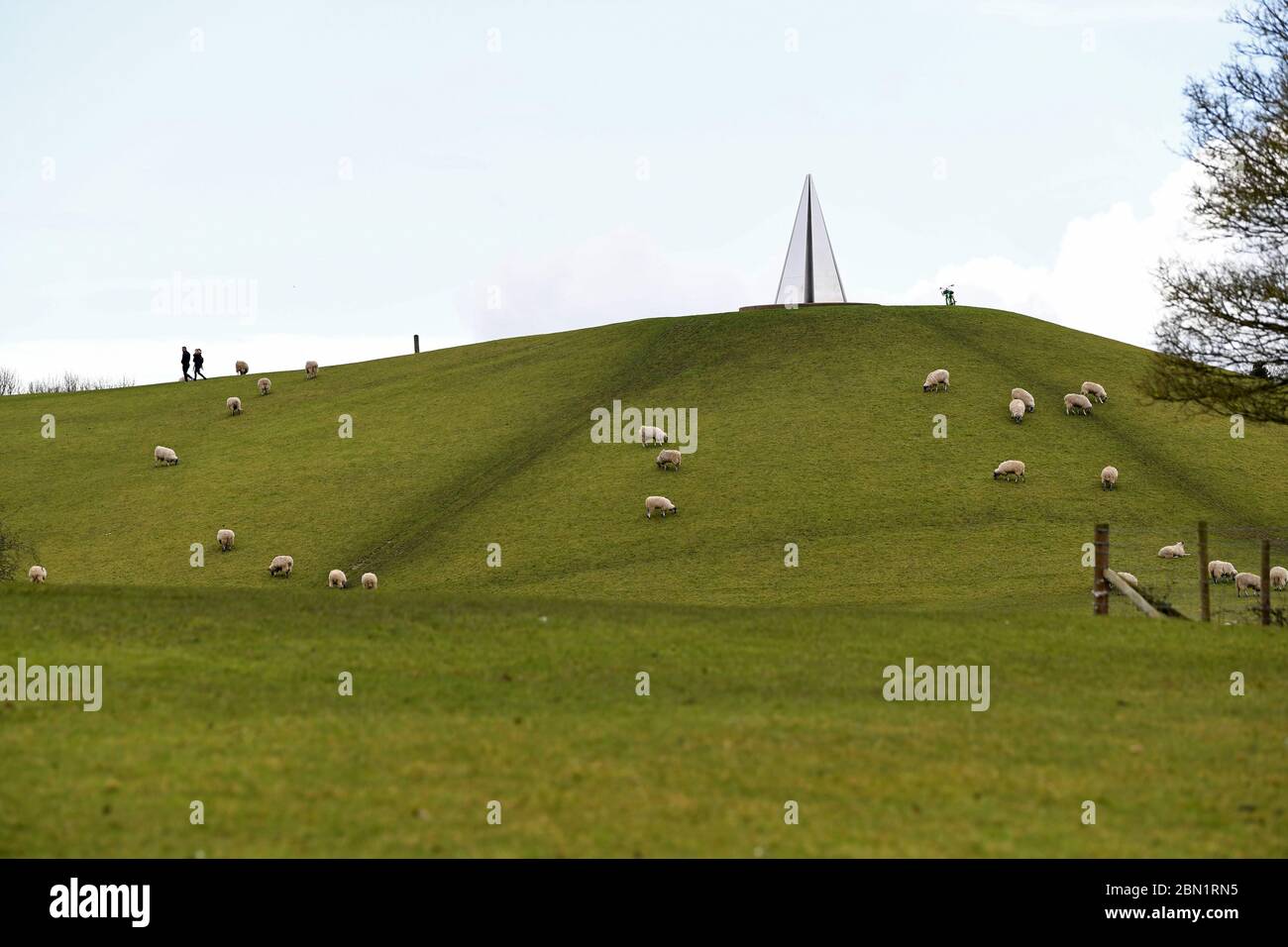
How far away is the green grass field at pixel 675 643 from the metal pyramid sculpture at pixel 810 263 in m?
18.2

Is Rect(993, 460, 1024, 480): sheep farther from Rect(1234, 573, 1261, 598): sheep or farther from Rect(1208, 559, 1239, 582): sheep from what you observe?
Rect(1234, 573, 1261, 598): sheep

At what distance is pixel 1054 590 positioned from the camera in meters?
42.1

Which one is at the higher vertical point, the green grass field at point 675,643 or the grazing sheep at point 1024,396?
the grazing sheep at point 1024,396

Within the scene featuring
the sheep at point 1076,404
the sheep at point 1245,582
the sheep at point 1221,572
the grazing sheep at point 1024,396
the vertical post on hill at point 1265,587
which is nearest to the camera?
the vertical post on hill at point 1265,587

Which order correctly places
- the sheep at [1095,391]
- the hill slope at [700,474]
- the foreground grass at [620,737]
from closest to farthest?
1. the foreground grass at [620,737]
2. the hill slope at [700,474]
3. the sheep at [1095,391]

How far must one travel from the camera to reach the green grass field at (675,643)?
1343cm

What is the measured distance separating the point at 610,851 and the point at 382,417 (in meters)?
61.0

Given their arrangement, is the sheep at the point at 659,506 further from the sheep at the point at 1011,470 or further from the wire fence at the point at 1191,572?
the wire fence at the point at 1191,572

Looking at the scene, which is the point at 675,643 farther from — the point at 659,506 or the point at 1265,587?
the point at 659,506

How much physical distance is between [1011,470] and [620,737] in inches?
1591

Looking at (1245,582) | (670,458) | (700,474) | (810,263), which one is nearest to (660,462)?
(670,458)

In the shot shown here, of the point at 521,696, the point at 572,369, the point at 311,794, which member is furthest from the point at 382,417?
the point at 311,794

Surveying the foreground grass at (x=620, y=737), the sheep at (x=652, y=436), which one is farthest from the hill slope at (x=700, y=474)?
the foreground grass at (x=620, y=737)
